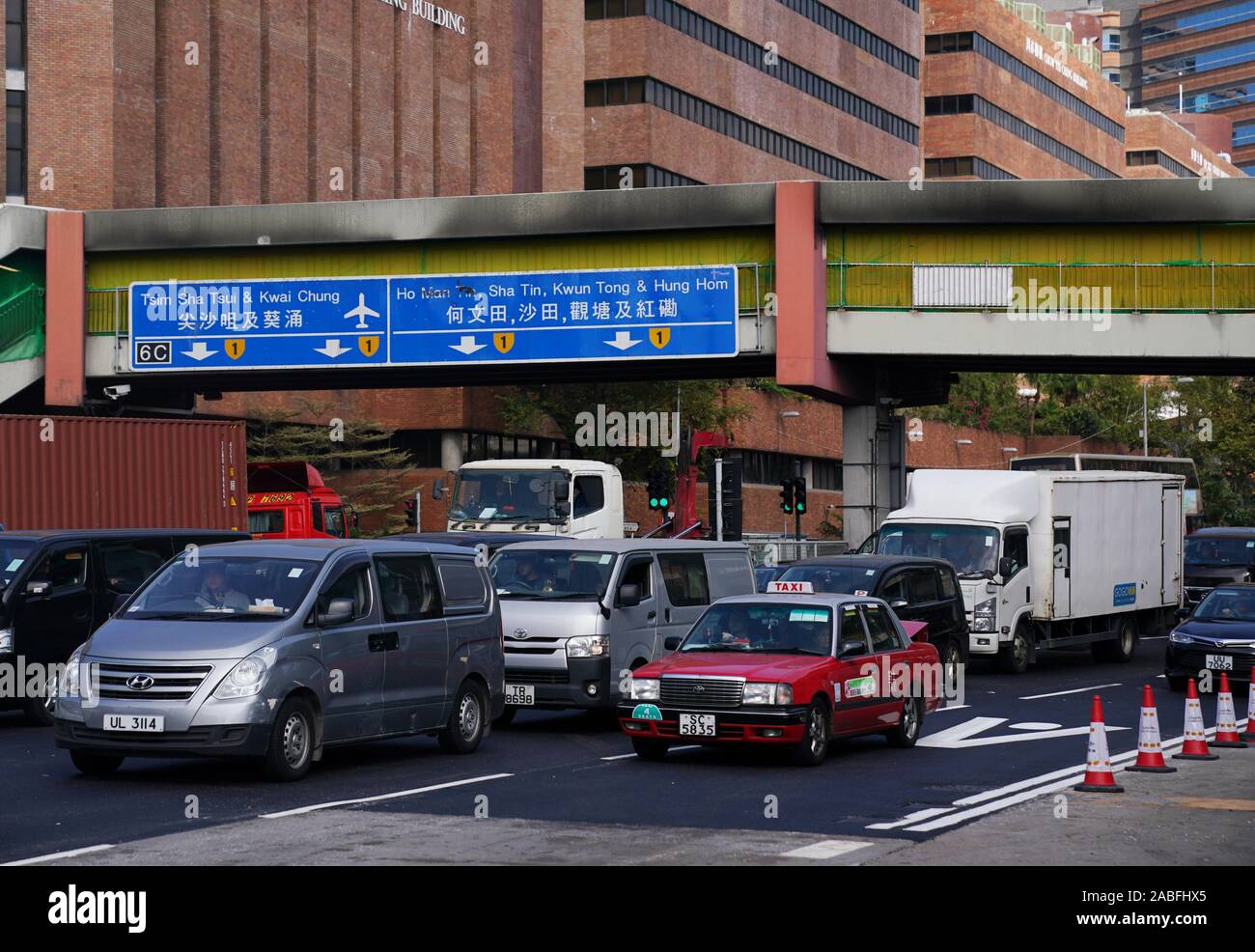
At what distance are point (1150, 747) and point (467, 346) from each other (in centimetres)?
2262

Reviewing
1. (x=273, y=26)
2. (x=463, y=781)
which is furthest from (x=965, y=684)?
(x=273, y=26)

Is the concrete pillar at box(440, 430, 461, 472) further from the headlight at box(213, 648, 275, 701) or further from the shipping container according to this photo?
the headlight at box(213, 648, 275, 701)

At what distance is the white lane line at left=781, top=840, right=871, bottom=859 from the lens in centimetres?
1191

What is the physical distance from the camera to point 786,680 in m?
17.0

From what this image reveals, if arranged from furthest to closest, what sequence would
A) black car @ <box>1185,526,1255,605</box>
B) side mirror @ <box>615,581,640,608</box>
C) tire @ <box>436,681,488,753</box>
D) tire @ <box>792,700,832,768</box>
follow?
black car @ <box>1185,526,1255,605</box>
side mirror @ <box>615,581,640,608</box>
tire @ <box>436,681,488,753</box>
tire @ <box>792,700,832,768</box>

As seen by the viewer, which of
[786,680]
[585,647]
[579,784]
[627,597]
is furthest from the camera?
[627,597]

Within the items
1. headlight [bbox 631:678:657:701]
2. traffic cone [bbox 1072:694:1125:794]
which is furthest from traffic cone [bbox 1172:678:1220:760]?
headlight [bbox 631:678:657:701]

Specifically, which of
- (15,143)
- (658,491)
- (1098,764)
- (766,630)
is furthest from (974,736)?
(15,143)

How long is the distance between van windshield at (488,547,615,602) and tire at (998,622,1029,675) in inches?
438

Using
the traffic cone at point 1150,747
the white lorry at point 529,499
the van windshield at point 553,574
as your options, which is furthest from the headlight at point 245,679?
the white lorry at point 529,499

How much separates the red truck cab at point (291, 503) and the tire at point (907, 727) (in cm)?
2358

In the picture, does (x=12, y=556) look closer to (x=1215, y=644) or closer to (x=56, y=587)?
(x=56, y=587)

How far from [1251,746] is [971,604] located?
10.7m
